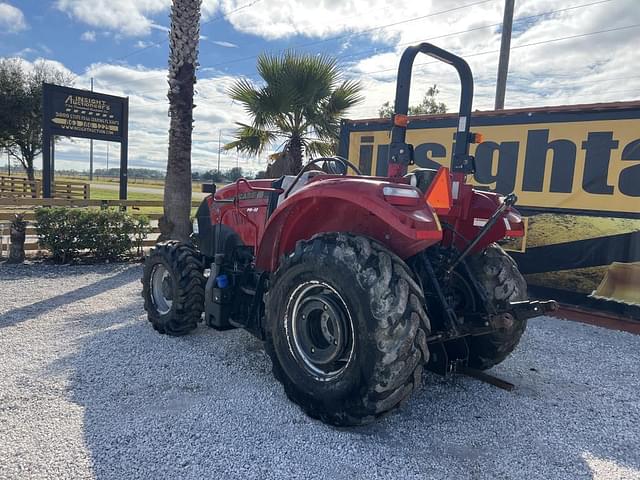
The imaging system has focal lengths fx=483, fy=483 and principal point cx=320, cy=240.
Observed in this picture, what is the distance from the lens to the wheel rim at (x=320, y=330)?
295cm

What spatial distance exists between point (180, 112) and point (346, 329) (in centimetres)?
701

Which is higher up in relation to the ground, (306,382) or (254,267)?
(254,267)

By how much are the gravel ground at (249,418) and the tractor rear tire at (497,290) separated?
0.29 metres

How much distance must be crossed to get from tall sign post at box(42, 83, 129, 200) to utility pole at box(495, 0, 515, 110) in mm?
9015

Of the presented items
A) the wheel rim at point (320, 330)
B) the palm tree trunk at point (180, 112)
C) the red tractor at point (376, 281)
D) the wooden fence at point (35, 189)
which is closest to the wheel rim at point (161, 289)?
the red tractor at point (376, 281)

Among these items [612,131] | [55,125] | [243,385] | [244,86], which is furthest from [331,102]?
[243,385]

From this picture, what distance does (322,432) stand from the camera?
9.45ft

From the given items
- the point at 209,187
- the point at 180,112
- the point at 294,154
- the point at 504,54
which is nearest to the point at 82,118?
the point at 180,112

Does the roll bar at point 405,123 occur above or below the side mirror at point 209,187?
above

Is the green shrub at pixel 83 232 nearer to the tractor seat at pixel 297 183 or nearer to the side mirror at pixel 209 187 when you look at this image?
the side mirror at pixel 209 187

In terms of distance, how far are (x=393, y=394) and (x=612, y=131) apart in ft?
17.2

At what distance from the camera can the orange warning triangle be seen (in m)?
2.92

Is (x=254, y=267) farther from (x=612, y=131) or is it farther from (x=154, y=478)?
(x=612, y=131)

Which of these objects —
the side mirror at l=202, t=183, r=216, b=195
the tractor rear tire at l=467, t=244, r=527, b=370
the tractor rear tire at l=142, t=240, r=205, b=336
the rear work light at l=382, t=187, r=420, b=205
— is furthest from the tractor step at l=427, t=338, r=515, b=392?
the side mirror at l=202, t=183, r=216, b=195
